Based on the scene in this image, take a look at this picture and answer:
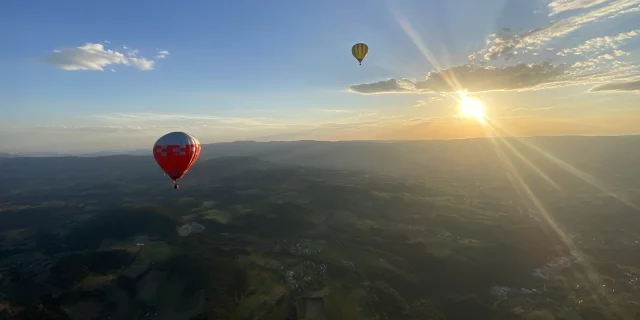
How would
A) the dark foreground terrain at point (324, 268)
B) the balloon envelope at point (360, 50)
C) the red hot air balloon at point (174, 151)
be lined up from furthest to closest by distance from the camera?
the dark foreground terrain at point (324, 268) < the balloon envelope at point (360, 50) < the red hot air balloon at point (174, 151)

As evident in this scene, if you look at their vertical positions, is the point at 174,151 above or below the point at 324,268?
above

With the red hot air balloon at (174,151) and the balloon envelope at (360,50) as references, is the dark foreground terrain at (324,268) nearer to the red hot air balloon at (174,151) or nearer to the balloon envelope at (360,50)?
the red hot air balloon at (174,151)

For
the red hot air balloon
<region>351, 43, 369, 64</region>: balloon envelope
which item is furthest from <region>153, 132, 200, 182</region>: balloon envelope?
<region>351, 43, 369, 64</region>: balloon envelope

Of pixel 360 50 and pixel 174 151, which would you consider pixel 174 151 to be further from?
pixel 360 50

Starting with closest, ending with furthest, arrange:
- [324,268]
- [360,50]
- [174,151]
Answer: [174,151] < [360,50] < [324,268]

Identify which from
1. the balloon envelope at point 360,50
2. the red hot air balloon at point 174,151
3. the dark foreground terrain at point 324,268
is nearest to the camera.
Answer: the red hot air balloon at point 174,151

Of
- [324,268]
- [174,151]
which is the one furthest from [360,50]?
[324,268]

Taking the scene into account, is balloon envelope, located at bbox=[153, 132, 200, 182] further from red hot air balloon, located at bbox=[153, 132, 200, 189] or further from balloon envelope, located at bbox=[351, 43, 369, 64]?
balloon envelope, located at bbox=[351, 43, 369, 64]

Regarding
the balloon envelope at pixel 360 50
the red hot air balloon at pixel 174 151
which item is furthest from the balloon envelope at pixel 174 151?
the balloon envelope at pixel 360 50

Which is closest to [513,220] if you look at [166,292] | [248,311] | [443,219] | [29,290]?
[443,219]
